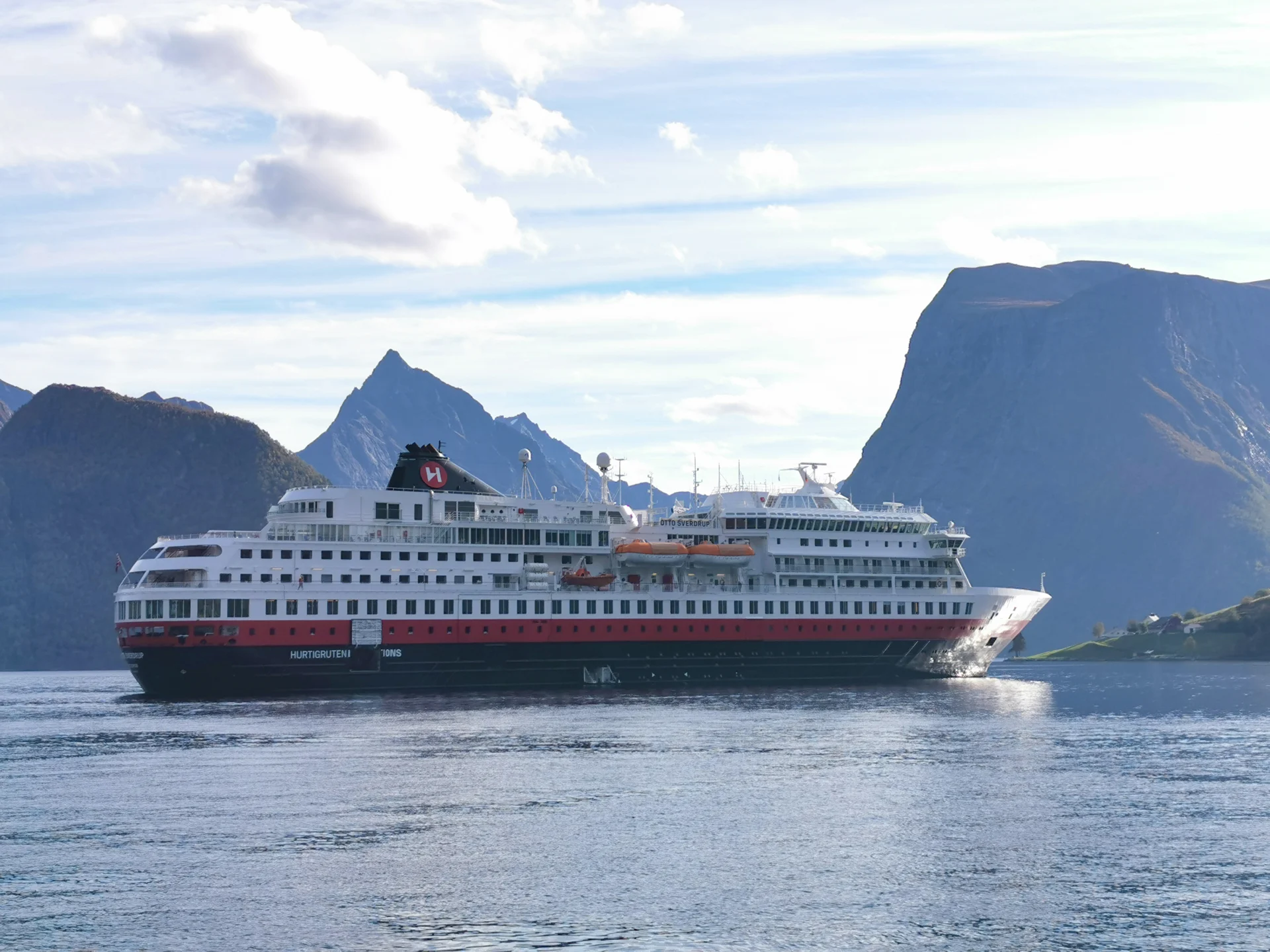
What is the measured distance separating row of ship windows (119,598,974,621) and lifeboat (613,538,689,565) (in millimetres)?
Answer: 3014

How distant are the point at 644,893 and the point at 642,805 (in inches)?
440

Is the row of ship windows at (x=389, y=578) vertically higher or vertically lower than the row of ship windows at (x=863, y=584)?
higher

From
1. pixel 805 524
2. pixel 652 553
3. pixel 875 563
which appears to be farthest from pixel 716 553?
pixel 875 563

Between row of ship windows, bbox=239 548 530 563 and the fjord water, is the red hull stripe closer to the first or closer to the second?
row of ship windows, bbox=239 548 530 563

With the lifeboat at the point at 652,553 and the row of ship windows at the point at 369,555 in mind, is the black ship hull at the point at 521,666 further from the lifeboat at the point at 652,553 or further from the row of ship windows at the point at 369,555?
the lifeboat at the point at 652,553

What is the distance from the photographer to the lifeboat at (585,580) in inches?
3647

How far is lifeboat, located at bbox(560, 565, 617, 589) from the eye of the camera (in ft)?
304

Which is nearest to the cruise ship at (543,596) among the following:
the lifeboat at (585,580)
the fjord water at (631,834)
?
the lifeboat at (585,580)

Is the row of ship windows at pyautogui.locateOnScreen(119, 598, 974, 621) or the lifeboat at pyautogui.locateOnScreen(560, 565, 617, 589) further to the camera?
the lifeboat at pyautogui.locateOnScreen(560, 565, 617, 589)

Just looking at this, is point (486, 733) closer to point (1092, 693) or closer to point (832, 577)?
point (832, 577)

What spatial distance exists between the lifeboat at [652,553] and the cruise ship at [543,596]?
0.43ft

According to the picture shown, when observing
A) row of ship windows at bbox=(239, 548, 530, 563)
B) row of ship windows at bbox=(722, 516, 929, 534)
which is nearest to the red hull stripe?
row of ship windows at bbox=(239, 548, 530, 563)

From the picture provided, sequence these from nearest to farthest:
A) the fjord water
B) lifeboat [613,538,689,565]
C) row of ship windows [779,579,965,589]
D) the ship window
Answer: the fjord water < the ship window < lifeboat [613,538,689,565] < row of ship windows [779,579,965,589]

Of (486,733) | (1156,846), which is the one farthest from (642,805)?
(486,733)
